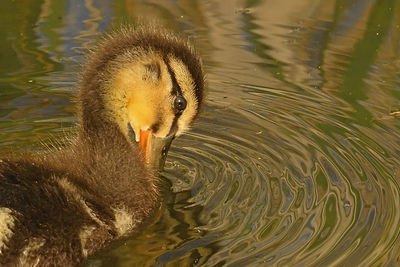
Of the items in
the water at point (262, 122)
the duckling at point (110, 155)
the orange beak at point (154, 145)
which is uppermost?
the duckling at point (110, 155)

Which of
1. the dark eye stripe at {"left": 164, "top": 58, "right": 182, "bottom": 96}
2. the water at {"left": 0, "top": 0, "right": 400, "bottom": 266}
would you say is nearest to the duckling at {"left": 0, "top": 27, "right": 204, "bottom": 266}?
the dark eye stripe at {"left": 164, "top": 58, "right": 182, "bottom": 96}

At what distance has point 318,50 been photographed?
5168 millimetres

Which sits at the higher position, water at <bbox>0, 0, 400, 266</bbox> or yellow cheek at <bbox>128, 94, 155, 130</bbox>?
yellow cheek at <bbox>128, 94, 155, 130</bbox>

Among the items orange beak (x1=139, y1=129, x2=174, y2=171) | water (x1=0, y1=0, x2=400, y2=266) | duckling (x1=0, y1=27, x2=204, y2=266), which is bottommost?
water (x1=0, y1=0, x2=400, y2=266)

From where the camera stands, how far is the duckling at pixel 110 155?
2910mm

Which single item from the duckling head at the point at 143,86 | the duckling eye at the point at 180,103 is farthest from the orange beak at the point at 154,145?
the duckling eye at the point at 180,103

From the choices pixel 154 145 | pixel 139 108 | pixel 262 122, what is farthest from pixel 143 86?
pixel 262 122

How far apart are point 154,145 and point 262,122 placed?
0.77m

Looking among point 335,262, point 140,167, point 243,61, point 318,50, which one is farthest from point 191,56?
point 318,50

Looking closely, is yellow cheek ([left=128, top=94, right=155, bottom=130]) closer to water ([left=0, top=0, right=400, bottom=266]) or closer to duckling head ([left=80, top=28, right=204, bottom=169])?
duckling head ([left=80, top=28, right=204, bottom=169])

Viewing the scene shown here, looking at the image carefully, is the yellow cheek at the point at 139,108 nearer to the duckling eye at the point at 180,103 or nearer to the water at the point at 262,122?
the duckling eye at the point at 180,103

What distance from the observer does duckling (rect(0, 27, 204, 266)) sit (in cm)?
291

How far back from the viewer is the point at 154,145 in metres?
3.54

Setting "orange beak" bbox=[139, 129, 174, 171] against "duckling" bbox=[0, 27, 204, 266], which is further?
"orange beak" bbox=[139, 129, 174, 171]
